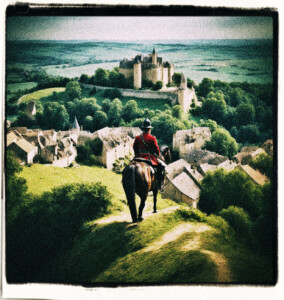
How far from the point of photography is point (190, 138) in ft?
29.7

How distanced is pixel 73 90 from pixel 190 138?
110 inches

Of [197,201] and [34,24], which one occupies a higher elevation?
[34,24]

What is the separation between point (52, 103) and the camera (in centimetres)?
918

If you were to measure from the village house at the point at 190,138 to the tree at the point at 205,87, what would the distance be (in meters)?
0.85

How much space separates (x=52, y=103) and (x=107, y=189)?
225 cm

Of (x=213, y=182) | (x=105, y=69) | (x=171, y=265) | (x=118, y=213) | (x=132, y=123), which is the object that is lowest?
(x=171, y=265)

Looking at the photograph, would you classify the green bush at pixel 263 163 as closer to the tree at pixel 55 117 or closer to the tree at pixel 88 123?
the tree at pixel 88 123

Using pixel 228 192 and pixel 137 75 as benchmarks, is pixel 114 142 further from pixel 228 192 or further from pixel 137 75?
pixel 228 192

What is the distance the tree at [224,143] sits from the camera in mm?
8938

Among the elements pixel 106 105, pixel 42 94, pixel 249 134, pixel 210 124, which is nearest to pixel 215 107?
pixel 210 124

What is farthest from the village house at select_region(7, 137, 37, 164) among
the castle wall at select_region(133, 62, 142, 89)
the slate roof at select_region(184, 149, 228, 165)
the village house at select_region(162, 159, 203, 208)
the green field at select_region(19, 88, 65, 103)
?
the slate roof at select_region(184, 149, 228, 165)

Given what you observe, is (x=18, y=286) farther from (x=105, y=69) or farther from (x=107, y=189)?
(x=105, y=69)

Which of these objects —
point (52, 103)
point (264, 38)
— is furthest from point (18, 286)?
point (264, 38)

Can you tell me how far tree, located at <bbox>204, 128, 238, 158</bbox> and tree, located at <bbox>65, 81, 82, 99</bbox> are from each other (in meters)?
3.14
